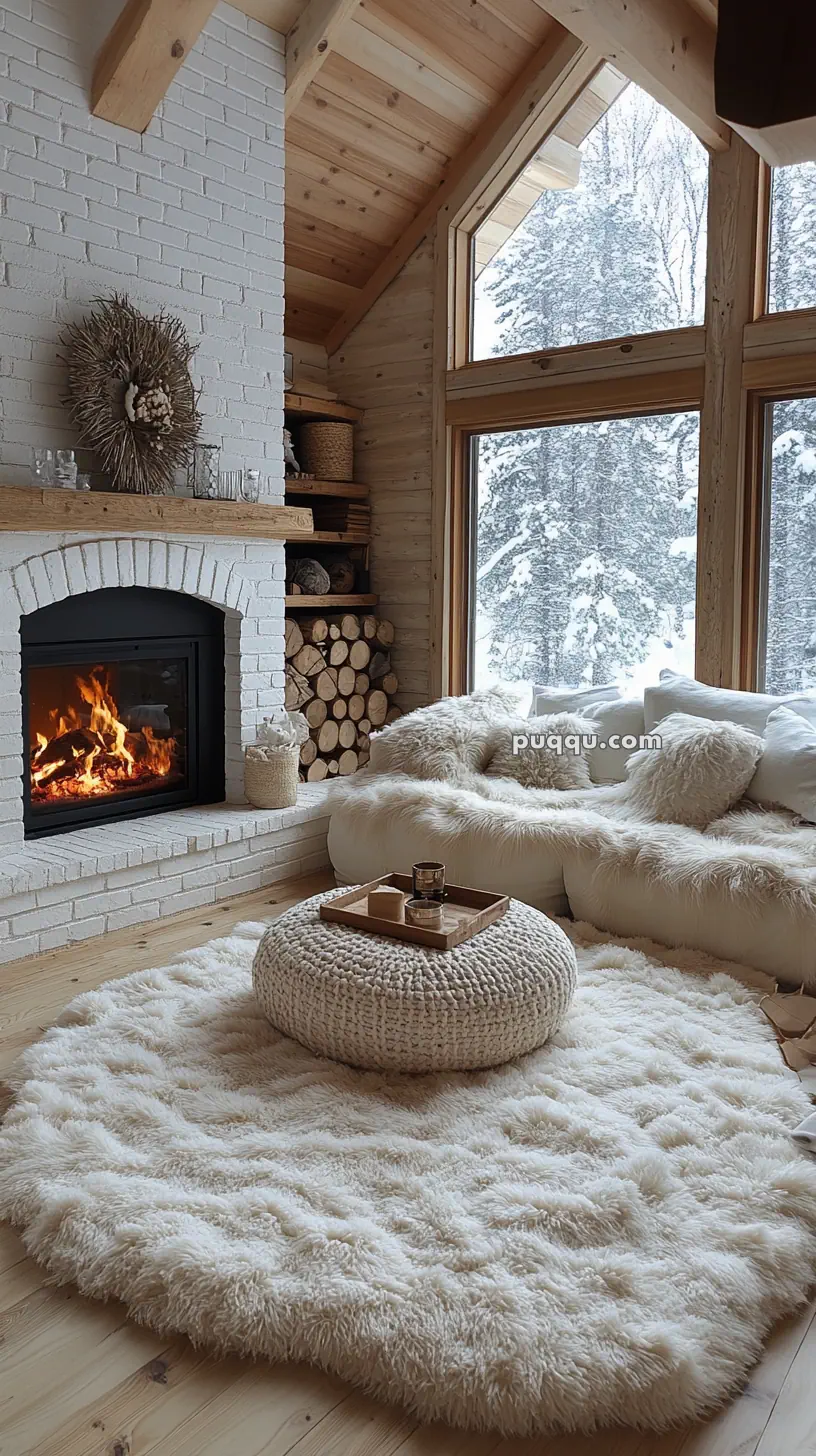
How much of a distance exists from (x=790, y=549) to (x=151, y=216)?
2565 millimetres

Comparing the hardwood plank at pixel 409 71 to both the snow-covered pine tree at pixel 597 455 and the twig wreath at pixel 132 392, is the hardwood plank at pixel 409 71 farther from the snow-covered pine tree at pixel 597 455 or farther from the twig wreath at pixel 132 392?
the twig wreath at pixel 132 392

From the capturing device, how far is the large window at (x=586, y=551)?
453 cm

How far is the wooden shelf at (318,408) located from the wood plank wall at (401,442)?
11 centimetres

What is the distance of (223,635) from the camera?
431 centimetres

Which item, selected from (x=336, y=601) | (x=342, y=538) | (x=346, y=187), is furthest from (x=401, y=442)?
(x=346, y=187)

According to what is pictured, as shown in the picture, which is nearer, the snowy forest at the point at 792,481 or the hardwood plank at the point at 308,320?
the snowy forest at the point at 792,481

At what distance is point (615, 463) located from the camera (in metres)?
4.70

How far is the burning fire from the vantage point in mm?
3662

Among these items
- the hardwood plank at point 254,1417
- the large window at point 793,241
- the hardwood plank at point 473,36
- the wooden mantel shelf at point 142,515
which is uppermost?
the hardwood plank at point 473,36

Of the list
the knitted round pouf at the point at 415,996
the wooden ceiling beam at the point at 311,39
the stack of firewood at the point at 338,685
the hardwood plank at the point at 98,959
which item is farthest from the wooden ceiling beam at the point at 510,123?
the knitted round pouf at the point at 415,996

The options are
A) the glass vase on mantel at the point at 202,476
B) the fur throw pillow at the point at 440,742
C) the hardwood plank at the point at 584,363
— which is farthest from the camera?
the hardwood plank at the point at 584,363

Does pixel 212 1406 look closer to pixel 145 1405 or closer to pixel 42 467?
pixel 145 1405

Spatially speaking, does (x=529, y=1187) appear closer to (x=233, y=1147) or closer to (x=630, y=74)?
(x=233, y=1147)

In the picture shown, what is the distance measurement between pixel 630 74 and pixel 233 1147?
3532mm
